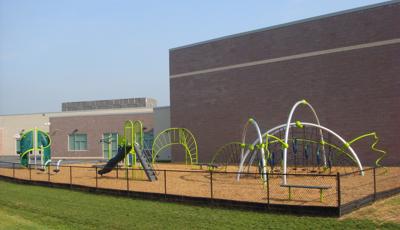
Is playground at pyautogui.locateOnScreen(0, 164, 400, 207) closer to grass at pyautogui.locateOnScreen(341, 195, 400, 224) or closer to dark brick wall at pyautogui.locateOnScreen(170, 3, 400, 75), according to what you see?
grass at pyautogui.locateOnScreen(341, 195, 400, 224)

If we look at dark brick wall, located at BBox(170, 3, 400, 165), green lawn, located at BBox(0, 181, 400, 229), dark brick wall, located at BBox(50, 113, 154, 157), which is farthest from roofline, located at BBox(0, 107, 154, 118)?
green lawn, located at BBox(0, 181, 400, 229)

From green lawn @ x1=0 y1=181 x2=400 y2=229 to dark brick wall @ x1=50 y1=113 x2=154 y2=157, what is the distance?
29.8 meters

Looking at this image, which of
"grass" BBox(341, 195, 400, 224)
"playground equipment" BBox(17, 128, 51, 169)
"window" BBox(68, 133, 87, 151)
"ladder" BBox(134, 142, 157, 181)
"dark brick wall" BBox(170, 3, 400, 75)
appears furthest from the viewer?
Answer: "window" BBox(68, 133, 87, 151)

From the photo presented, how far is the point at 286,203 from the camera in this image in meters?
13.6

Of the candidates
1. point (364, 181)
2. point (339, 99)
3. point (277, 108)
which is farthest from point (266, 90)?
point (364, 181)

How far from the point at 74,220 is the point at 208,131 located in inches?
877

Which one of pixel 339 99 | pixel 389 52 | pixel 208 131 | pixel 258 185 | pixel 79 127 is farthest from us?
pixel 79 127

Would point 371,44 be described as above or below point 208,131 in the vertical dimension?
above

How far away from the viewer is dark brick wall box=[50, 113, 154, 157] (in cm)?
4822

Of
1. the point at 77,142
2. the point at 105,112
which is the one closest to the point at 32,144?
the point at 105,112

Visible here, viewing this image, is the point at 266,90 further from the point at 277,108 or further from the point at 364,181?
the point at 364,181

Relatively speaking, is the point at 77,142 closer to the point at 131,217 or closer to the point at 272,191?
the point at 272,191

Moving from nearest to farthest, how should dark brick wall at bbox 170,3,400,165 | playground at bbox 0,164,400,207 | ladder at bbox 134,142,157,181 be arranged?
playground at bbox 0,164,400,207
ladder at bbox 134,142,157,181
dark brick wall at bbox 170,3,400,165

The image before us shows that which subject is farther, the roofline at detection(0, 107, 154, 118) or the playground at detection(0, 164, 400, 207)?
the roofline at detection(0, 107, 154, 118)
